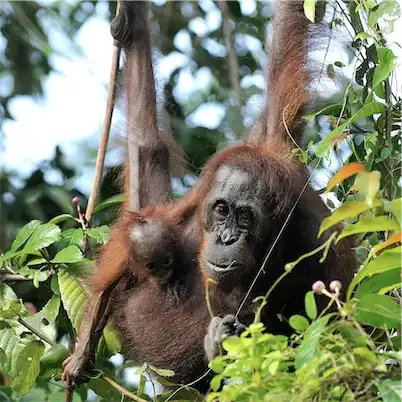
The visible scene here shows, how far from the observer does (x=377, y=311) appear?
1701 mm

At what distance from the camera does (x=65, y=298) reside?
3242 millimetres

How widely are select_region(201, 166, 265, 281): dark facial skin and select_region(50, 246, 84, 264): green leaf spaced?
49 centimetres

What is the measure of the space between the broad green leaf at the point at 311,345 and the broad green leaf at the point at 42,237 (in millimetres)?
1708

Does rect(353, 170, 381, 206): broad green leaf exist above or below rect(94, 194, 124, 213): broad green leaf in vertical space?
above

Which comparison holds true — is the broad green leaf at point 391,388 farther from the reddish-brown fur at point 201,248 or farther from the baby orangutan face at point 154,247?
the baby orangutan face at point 154,247

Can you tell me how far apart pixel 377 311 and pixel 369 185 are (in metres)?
0.28

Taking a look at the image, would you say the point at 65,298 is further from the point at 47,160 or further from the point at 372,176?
the point at 47,160

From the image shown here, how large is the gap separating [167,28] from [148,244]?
2.23m

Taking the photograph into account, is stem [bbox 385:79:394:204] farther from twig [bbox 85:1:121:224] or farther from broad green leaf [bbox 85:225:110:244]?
broad green leaf [bbox 85:225:110:244]

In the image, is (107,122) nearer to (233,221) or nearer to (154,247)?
(154,247)

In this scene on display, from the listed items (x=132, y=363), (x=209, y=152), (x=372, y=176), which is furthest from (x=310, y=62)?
(x=372, y=176)

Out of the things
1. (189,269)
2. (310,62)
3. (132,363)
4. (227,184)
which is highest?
(310,62)

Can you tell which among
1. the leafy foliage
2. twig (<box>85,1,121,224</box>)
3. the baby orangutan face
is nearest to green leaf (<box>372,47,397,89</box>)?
the leafy foliage

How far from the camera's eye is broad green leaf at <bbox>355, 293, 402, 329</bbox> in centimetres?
168
